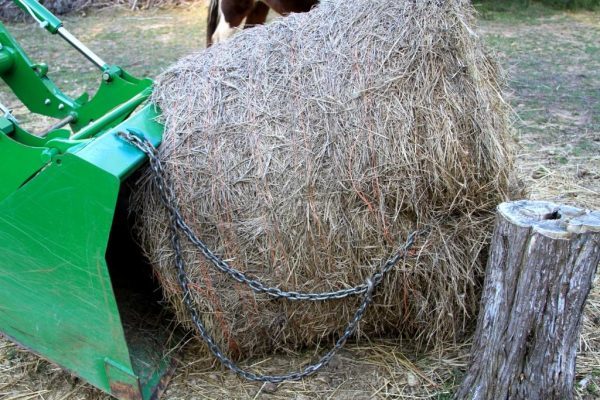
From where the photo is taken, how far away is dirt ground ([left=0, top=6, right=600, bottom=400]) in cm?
257

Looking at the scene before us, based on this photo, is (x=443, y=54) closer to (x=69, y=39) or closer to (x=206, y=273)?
(x=206, y=273)

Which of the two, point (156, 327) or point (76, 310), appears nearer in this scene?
point (76, 310)

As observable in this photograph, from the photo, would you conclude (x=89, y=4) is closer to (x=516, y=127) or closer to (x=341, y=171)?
(x=516, y=127)

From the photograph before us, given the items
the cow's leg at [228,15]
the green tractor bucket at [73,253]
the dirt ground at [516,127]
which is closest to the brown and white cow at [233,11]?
the cow's leg at [228,15]

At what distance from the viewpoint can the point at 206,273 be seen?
246cm

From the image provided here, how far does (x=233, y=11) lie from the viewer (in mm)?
5961

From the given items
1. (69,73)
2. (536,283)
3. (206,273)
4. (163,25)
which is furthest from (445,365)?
(163,25)

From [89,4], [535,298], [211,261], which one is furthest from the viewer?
[89,4]

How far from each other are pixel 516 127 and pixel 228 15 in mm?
2895

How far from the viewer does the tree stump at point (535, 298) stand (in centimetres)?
199

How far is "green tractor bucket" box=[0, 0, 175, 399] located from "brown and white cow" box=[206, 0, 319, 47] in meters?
3.36

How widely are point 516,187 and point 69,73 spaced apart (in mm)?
5694

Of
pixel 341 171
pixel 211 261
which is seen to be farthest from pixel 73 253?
pixel 341 171

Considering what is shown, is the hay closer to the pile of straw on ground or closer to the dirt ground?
the dirt ground
